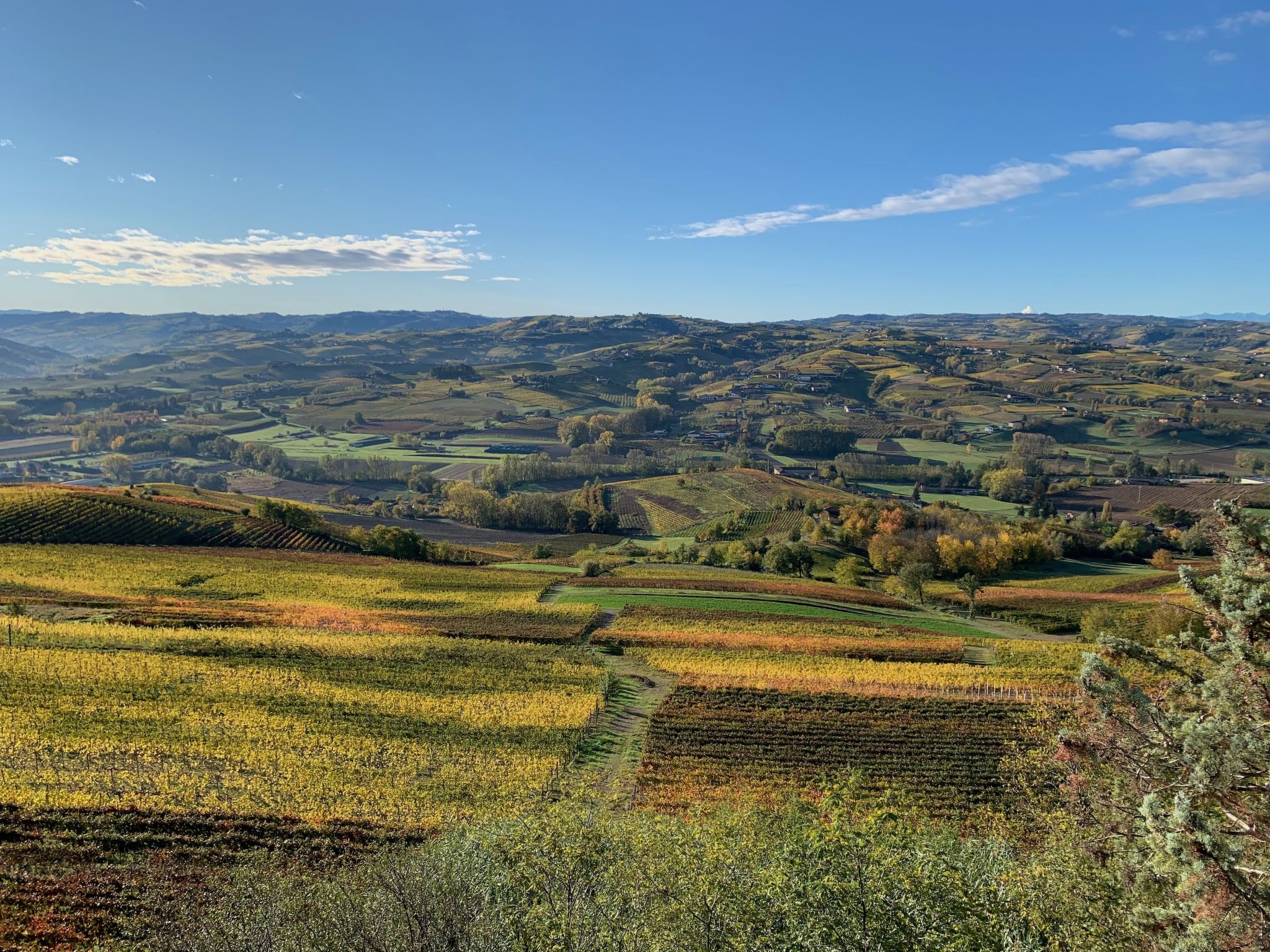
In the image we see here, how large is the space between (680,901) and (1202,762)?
1265 cm

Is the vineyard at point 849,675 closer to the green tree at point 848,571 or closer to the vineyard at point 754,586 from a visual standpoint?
the vineyard at point 754,586

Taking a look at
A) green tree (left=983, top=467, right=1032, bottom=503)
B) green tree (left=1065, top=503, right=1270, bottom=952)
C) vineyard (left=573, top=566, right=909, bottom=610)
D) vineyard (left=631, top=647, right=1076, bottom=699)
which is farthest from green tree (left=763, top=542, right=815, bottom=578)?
green tree (left=1065, top=503, right=1270, bottom=952)

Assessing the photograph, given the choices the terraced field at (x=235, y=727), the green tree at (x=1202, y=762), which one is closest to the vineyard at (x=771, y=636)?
the terraced field at (x=235, y=727)

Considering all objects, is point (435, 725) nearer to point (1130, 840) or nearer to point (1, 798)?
point (1, 798)

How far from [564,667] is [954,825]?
107 ft

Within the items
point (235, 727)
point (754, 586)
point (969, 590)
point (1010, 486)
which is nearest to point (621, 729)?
point (235, 727)

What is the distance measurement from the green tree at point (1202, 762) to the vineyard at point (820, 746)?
21532 millimetres

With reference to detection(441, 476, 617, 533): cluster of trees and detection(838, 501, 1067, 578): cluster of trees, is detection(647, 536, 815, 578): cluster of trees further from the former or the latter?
detection(441, 476, 617, 533): cluster of trees

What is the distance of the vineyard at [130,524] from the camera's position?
3570 inches

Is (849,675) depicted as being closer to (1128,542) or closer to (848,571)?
(848,571)

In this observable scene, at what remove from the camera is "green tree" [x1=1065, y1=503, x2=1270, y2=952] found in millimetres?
11562

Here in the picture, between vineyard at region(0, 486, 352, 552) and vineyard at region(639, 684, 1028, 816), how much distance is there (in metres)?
78.9

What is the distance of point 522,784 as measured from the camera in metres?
37.2

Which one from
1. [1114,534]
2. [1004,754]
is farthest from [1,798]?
[1114,534]
